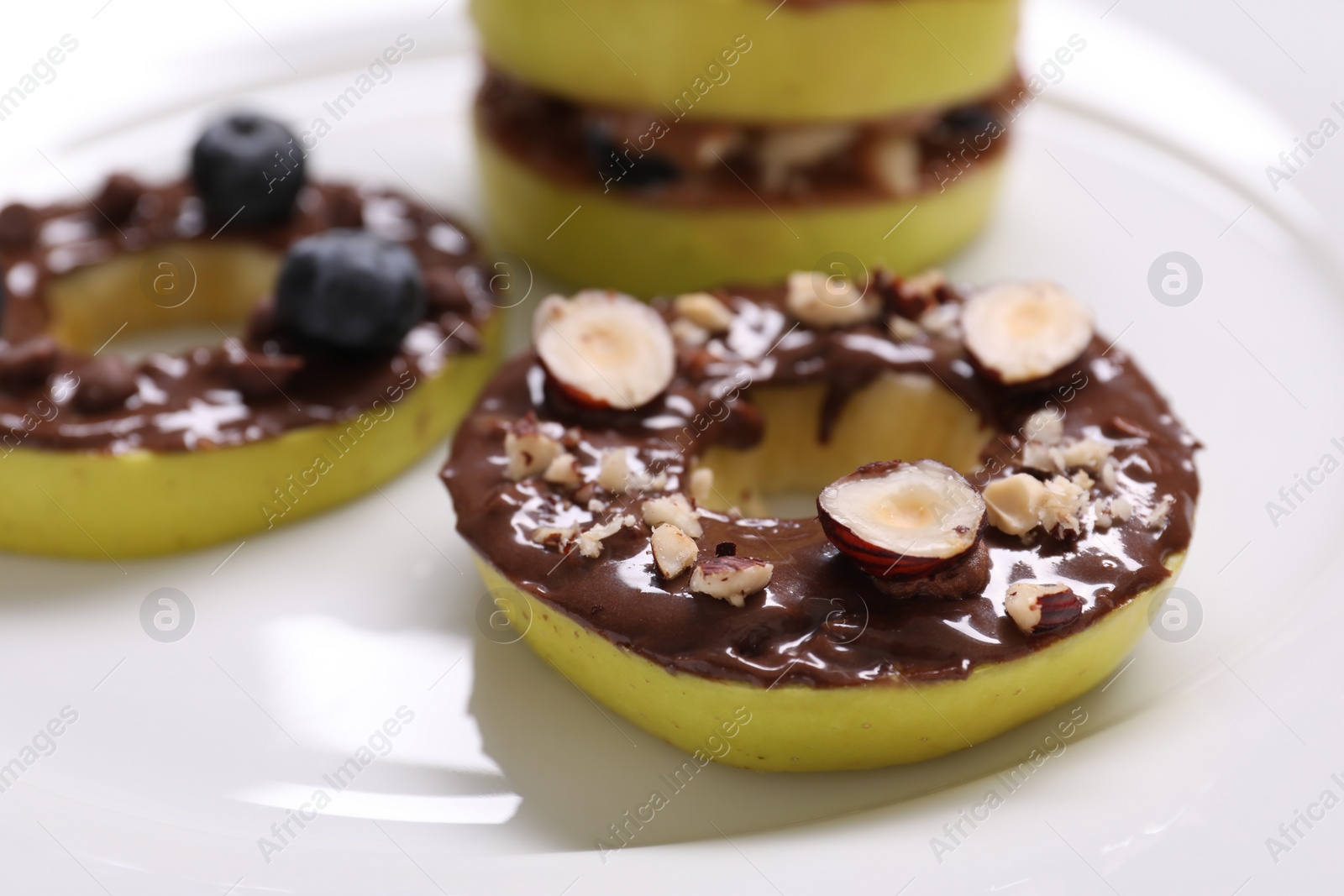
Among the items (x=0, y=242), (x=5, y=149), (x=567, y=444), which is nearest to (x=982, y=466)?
(x=567, y=444)

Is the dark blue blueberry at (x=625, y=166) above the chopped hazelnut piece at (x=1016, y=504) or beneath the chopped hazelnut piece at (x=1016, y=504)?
beneath

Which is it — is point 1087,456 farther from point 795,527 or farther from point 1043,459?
point 795,527

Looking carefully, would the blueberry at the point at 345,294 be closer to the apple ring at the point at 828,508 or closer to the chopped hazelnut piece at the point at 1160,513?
the apple ring at the point at 828,508

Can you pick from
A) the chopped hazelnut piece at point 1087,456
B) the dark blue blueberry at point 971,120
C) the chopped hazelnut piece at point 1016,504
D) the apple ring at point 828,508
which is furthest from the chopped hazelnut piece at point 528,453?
the dark blue blueberry at point 971,120

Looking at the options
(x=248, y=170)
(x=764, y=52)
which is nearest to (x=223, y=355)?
(x=248, y=170)

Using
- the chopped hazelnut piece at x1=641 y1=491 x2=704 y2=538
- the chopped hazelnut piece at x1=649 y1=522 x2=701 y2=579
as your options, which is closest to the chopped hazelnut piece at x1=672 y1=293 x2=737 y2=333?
the chopped hazelnut piece at x1=641 y1=491 x2=704 y2=538

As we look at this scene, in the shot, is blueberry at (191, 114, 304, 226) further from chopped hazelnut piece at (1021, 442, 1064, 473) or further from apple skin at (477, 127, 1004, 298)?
chopped hazelnut piece at (1021, 442, 1064, 473)

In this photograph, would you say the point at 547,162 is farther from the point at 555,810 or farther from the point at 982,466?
the point at 555,810
